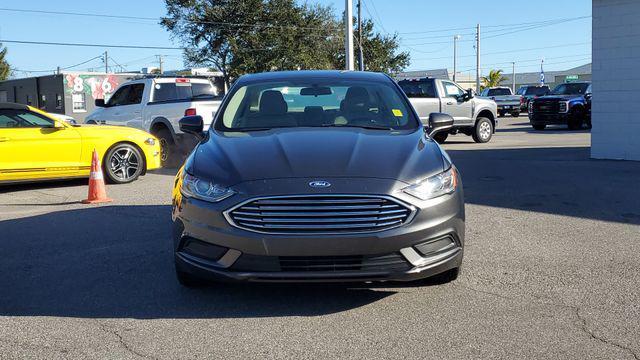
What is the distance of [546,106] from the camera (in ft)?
81.1

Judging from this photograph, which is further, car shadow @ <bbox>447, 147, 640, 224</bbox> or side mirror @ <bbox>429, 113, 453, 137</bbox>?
car shadow @ <bbox>447, 147, 640, 224</bbox>

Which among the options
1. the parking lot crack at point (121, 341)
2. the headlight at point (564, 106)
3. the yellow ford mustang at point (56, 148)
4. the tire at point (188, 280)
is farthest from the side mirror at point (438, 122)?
the headlight at point (564, 106)

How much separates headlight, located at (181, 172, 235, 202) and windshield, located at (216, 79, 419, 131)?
1.05 m

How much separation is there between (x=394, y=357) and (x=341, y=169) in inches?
50.3

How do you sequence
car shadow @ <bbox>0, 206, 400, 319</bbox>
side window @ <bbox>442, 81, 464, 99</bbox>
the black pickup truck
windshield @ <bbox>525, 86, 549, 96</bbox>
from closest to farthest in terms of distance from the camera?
1. car shadow @ <bbox>0, 206, 400, 319</bbox>
2. side window @ <bbox>442, 81, 464, 99</bbox>
3. the black pickup truck
4. windshield @ <bbox>525, 86, 549, 96</bbox>

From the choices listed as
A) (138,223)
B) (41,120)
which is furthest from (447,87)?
(138,223)

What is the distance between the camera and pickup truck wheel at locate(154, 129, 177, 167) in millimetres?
14328

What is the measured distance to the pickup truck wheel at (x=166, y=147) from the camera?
14.3 meters

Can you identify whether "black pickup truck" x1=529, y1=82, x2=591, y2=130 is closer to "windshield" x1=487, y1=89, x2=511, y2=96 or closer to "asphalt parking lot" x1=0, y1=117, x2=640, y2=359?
"windshield" x1=487, y1=89, x2=511, y2=96

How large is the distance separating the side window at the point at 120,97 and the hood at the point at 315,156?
1051 centimetres

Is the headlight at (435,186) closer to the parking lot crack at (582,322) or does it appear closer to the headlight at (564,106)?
the parking lot crack at (582,322)

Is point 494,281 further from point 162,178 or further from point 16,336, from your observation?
point 162,178

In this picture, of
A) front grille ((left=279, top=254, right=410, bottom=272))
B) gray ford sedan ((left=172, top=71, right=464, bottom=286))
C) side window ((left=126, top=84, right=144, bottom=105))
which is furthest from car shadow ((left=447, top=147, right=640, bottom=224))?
side window ((left=126, top=84, right=144, bottom=105))

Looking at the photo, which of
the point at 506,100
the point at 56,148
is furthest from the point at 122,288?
the point at 506,100
